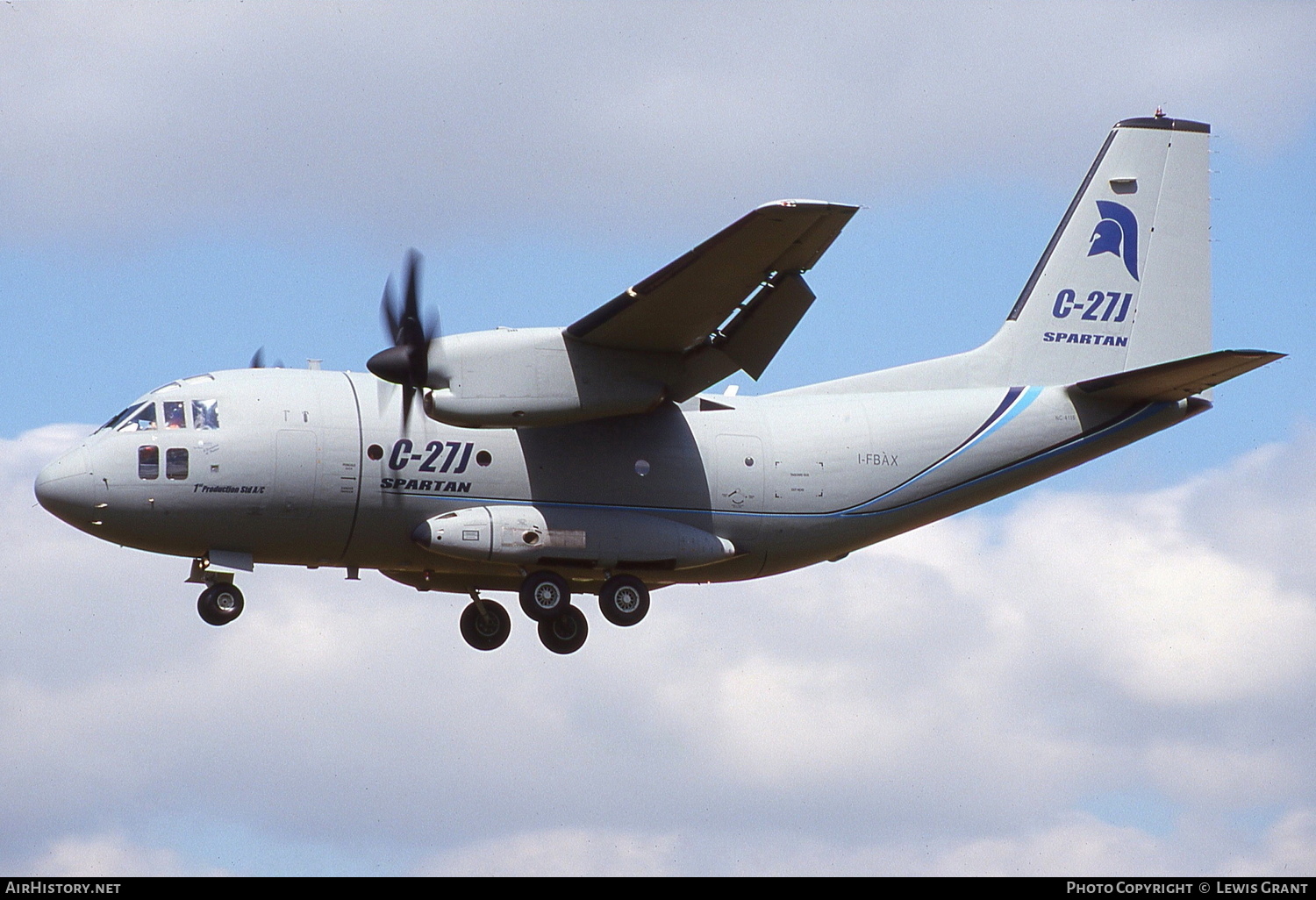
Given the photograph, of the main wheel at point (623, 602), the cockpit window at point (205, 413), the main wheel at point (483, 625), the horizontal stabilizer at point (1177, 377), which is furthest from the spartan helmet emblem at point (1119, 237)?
the cockpit window at point (205, 413)

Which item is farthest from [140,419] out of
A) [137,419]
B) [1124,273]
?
[1124,273]

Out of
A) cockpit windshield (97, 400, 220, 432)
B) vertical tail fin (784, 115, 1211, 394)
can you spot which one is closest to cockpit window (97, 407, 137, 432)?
cockpit windshield (97, 400, 220, 432)

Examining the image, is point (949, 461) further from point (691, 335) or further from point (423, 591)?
point (423, 591)

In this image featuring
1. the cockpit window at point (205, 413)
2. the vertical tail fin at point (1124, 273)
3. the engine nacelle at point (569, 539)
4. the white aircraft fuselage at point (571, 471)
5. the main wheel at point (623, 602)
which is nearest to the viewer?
the white aircraft fuselage at point (571, 471)

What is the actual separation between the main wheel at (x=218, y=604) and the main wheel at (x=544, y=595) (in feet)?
13.1

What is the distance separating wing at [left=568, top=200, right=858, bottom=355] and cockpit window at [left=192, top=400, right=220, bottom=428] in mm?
4878

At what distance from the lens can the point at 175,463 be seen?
23.1 metres

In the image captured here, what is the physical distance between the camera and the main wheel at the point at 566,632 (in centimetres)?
2539

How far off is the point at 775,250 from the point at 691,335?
215 cm

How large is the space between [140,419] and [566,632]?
265 inches

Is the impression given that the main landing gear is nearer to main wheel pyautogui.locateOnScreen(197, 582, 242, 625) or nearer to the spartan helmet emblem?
Result: main wheel pyautogui.locateOnScreen(197, 582, 242, 625)

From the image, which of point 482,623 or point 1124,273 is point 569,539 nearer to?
point 482,623

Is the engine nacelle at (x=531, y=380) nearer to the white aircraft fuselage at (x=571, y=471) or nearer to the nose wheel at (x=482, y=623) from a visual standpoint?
the white aircraft fuselage at (x=571, y=471)

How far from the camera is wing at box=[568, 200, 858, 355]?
70.8 feet
